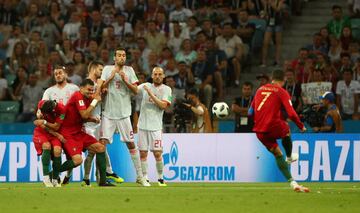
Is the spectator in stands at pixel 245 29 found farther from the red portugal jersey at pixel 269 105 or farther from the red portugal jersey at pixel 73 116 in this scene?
the red portugal jersey at pixel 269 105

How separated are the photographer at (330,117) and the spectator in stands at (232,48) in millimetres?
4287

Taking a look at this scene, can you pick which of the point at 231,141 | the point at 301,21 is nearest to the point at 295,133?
the point at 231,141

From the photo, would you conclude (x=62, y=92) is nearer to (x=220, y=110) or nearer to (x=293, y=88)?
(x=220, y=110)

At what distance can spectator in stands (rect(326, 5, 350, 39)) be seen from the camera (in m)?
27.0

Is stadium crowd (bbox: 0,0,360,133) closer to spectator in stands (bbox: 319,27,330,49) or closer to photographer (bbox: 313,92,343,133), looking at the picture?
spectator in stands (bbox: 319,27,330,49)

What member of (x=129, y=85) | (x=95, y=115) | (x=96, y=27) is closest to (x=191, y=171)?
(x=95, y=115)

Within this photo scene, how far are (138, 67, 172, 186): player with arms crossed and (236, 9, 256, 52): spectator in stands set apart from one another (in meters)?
8.12

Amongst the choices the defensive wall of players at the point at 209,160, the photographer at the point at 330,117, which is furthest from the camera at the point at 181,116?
the photographer at the point at 330,117

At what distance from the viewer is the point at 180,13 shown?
95.7ft

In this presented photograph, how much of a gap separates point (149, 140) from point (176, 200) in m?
5.27

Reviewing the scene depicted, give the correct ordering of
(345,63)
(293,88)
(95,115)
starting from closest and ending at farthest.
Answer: (95,115) < (293,88) < (345,63)

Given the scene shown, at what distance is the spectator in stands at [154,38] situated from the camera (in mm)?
28562

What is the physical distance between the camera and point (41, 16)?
101 ft

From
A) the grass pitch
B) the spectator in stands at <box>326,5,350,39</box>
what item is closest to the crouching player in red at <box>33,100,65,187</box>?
the grass pitch
